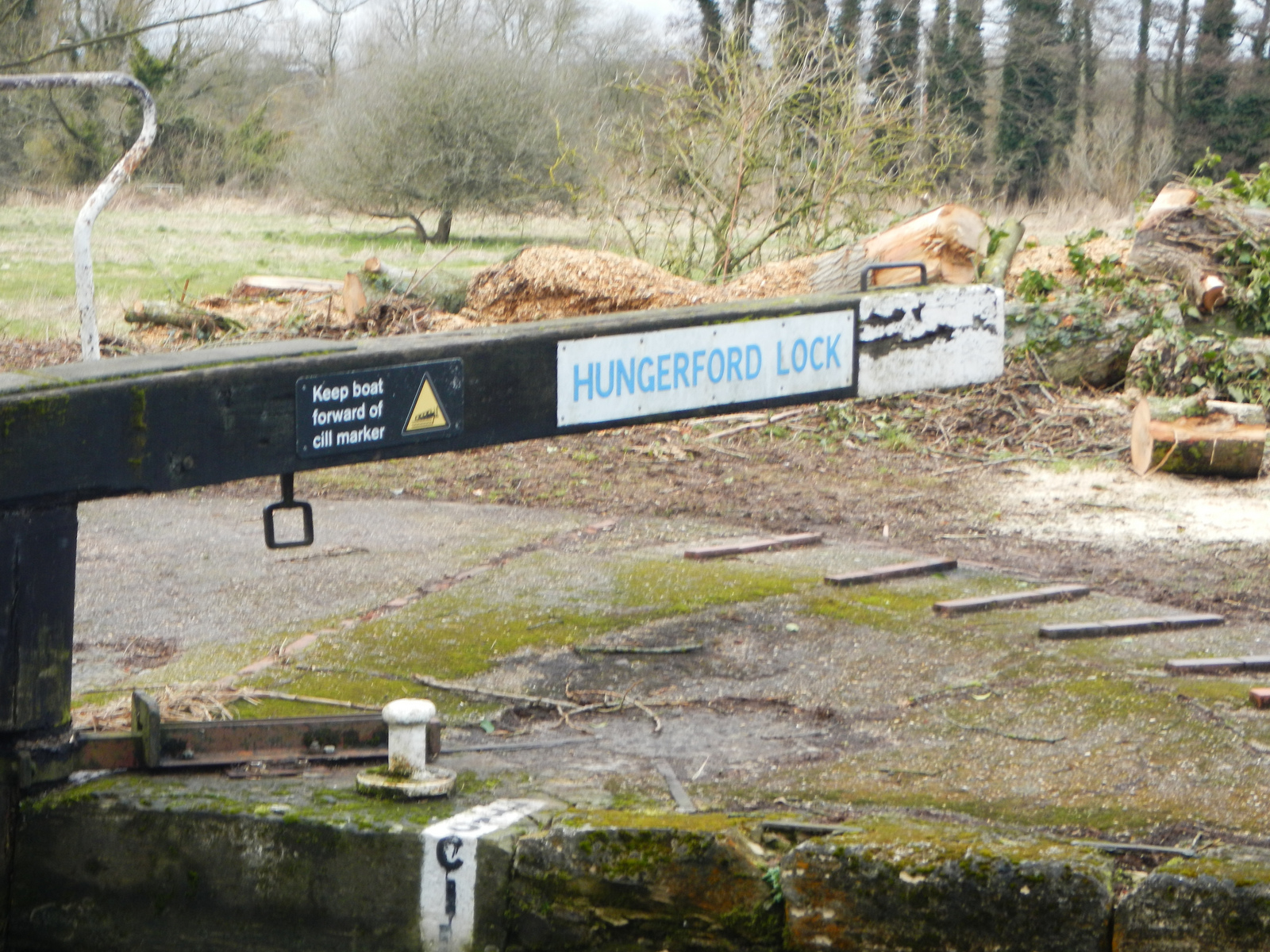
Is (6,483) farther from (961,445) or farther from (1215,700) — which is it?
(961,445)

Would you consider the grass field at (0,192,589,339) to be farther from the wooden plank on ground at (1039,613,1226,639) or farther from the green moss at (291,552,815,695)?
the wooden plank on ground at (1039,613,1226,639)

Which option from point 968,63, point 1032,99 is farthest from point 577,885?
point 1032,99

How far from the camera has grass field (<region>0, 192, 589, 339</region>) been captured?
14594mm

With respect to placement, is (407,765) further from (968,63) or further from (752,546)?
(968,63)

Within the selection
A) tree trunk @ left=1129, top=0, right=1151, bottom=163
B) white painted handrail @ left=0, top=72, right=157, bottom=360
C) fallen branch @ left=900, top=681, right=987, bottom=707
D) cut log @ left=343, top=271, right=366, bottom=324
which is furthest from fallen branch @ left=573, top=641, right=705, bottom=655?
tree trunk @ left=1129, top=0, right=1151, bottom=163

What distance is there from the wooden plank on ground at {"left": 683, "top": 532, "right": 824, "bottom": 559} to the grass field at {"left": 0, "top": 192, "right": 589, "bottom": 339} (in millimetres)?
6089

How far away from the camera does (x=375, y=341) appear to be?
320 cm

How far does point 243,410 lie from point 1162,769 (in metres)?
2.39

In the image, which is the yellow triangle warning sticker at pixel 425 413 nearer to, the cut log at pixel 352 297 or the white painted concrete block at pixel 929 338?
the white painted concrete block at pixel 929 338

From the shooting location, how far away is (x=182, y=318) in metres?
Result: 11.9

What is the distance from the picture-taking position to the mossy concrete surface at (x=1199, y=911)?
8.98ft

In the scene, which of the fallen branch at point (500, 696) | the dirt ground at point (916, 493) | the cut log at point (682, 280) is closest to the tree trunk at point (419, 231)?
the cut log at point (682, 280)

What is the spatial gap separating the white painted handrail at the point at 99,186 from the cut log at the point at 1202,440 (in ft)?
20.0

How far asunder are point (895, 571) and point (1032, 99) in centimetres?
3309
